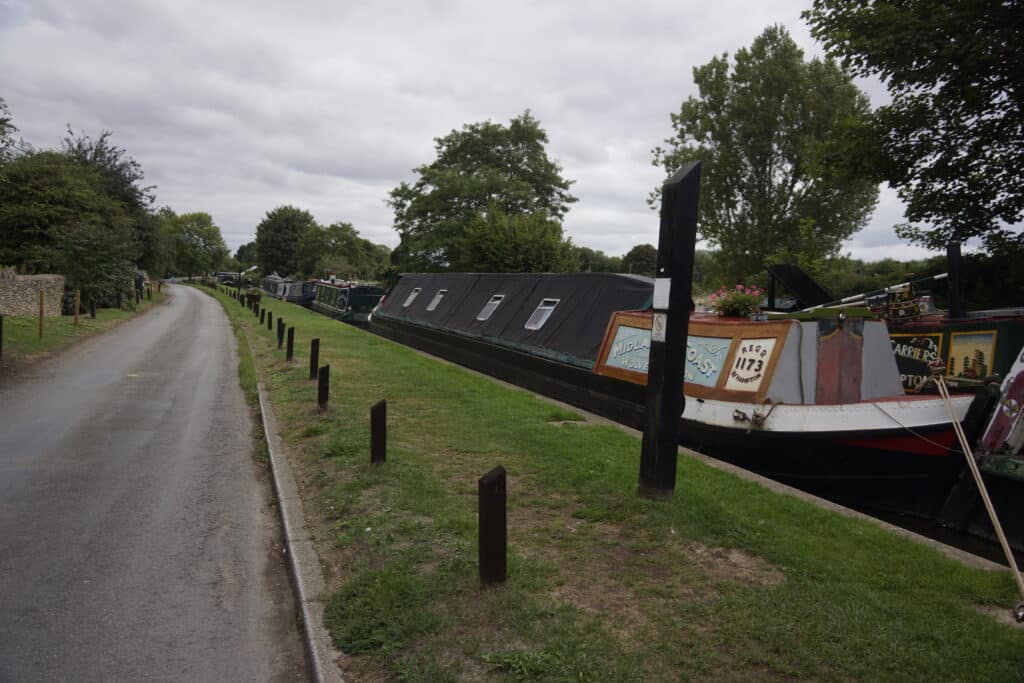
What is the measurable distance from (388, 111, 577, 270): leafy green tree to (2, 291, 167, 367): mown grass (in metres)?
15.9

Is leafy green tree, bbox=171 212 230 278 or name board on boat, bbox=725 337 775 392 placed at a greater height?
leafy green tree, bbox=171 212 230 278

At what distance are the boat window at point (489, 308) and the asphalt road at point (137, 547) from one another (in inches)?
228

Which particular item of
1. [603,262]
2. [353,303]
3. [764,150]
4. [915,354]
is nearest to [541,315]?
[915,354]

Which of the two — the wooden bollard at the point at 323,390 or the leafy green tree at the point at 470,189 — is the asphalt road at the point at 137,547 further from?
the leafy green tree at the point at 470,189

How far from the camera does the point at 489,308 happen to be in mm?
14695

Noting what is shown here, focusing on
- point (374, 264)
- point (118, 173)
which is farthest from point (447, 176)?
point (374, 264)

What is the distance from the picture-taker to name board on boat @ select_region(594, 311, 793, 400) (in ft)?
24.1

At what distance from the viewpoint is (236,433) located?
8.47 m

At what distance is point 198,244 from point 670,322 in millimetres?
111904

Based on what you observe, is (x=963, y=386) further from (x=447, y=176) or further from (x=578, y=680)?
(x=447, y=176)

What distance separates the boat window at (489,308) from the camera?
1445 centimetres

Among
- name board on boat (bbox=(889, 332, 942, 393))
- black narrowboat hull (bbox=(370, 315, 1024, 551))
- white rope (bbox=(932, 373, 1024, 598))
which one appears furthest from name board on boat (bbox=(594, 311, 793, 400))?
→ name board on boat (bbox=(889, 332, 942, 393))

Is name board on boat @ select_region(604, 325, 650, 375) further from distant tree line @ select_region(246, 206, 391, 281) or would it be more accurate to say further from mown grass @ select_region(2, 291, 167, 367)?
distant tree line @ select_region(246, 206, 391, 281)

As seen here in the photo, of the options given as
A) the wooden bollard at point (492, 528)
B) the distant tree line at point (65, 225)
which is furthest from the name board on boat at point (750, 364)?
the distant tree line at point (65, 225)
